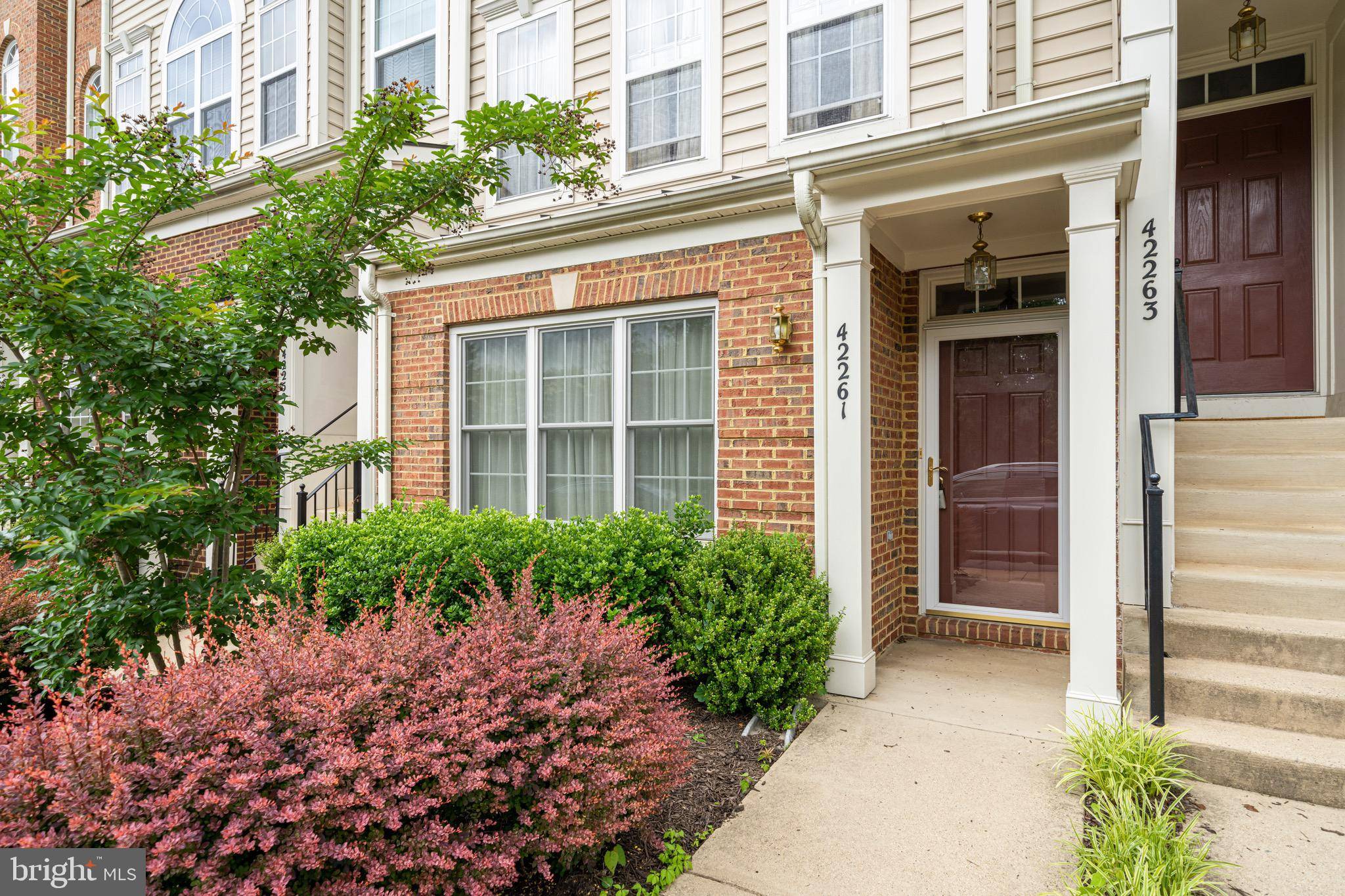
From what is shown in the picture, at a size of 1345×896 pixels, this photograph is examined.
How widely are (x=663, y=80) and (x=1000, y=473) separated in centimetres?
400

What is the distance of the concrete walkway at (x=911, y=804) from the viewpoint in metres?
2.58

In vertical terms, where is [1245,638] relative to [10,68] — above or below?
below

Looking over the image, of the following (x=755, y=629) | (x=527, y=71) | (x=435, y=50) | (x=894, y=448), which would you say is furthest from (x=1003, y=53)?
(x=435, y=50)

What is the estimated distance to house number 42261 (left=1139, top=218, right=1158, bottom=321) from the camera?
3818 millimetres

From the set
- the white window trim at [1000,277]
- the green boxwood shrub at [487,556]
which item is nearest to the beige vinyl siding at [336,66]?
the green boxwood shrub at [487,556]

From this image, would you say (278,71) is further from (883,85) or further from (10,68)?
(883,85)

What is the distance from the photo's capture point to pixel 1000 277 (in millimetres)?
5121

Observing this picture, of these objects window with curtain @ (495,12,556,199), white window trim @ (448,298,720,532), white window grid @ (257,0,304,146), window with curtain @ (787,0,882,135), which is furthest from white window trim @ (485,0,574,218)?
white window grid @ (257,0,304,146)

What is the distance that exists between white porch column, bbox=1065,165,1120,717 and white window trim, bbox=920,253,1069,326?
44.2 inches

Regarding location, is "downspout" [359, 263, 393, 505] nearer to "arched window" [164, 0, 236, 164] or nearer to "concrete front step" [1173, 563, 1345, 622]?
"arched window" [164, 0, 236, 164]

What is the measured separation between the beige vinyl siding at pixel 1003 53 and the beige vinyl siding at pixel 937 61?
19 cm

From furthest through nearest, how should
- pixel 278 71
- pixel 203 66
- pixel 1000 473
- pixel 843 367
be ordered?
pixel 203 66 → pixel 278 71 → pixel 1000 473 → pixel 843 367

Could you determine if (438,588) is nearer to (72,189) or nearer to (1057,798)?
(72,189)

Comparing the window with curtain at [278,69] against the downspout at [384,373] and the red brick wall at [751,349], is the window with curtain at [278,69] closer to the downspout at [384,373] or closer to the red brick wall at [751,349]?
the downspout at [384,373]
